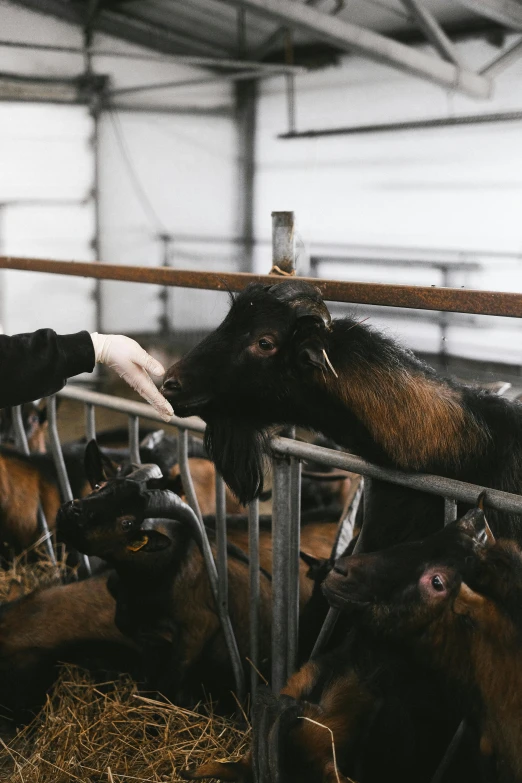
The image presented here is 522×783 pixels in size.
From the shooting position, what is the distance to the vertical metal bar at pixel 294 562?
2977 millimetres

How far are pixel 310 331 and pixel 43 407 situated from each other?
3.85 meters

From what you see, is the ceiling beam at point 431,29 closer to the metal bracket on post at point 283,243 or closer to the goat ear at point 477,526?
the metal bracket on post at point 283,243

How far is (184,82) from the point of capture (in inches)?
533

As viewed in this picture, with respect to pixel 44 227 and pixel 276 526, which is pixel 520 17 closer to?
pixel 44 227

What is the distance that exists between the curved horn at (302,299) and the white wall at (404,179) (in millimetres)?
6738

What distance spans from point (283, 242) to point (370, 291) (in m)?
0.55

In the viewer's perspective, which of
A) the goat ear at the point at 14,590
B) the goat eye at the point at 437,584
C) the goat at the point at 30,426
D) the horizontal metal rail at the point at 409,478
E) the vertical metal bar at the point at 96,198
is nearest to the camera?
the goat eye at the point at 437,584

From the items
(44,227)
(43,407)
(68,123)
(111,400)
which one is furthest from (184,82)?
(111,400)

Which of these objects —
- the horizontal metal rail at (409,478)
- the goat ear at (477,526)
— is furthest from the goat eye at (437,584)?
the horizontal metal rail at (409,478)

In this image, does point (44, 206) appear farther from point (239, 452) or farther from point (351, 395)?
point (351, 395)

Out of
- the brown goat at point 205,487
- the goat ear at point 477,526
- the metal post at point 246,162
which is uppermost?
the metal post at point 246,162

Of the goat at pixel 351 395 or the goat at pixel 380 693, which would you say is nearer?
the goat at pixel 380 693

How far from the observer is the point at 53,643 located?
3.61m

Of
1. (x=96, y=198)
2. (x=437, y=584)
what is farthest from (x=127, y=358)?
(x=96, y=198)
